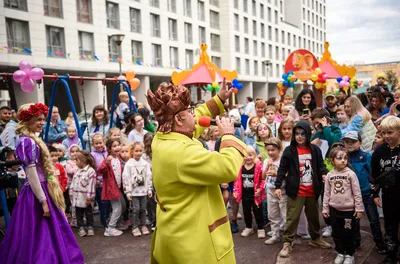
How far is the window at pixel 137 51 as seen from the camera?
88.2 feet

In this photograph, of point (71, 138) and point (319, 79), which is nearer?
point (71, 138)

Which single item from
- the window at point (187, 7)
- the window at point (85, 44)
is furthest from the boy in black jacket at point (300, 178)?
the window at point (187, 7)

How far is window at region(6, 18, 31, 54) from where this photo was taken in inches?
768

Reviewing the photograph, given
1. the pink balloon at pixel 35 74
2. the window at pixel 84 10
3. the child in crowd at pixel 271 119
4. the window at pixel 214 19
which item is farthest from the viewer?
the window at pixel 214 19

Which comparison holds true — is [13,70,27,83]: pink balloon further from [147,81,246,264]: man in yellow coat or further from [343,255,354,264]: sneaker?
[343,255,354,264]: sneaker

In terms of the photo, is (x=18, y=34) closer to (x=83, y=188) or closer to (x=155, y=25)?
(x=155, y=25)

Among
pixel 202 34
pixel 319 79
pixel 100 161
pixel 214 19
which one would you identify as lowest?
pixel 100 161

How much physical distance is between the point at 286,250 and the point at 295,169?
3.39 feet

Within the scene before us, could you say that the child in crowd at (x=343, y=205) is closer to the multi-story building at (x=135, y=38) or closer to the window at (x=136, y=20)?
the multi-story building at (x=135, y=38)

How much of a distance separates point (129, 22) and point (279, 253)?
24636 millimetres

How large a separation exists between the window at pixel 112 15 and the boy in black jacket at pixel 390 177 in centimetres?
2406

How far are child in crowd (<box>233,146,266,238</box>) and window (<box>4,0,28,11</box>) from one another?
19.4 meters

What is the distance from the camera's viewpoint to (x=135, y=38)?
26594mm

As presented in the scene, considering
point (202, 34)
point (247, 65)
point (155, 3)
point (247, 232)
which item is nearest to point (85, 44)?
point (155, 3)
